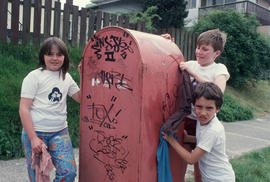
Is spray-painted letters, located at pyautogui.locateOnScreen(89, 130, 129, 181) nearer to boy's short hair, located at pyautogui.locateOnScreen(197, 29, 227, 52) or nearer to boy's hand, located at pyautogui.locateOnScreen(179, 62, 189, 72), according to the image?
boy's hand, located at pyautogui.locateOnScreen(179, 62, 189, 72)

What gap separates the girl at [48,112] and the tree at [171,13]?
38.1ft

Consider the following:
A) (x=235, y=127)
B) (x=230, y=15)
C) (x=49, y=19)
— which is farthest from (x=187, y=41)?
(x=49, y=19)

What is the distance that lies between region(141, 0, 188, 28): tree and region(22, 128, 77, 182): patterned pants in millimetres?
11826

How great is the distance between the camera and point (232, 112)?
7.48 m

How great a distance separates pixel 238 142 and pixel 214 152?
11.1 ft

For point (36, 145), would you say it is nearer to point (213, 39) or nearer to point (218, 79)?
point (218, 79)

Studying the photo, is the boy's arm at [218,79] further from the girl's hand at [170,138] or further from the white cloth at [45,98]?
the white cloth at [45,98]

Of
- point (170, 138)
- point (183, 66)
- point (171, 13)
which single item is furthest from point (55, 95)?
point (171, 13)

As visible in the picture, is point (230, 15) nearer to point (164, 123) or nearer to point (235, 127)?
point (235, 127)

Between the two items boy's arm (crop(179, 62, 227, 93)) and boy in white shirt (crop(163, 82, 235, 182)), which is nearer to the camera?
boy in white shirt (crop(163, 82, 235, 182))

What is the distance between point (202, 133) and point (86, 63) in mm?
1137

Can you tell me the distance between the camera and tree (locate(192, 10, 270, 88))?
9.55 m

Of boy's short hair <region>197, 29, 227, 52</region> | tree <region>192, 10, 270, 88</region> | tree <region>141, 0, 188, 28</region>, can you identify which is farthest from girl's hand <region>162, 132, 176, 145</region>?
tree <region>141, 0, 188, 28</region>

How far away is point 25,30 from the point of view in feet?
16.6
